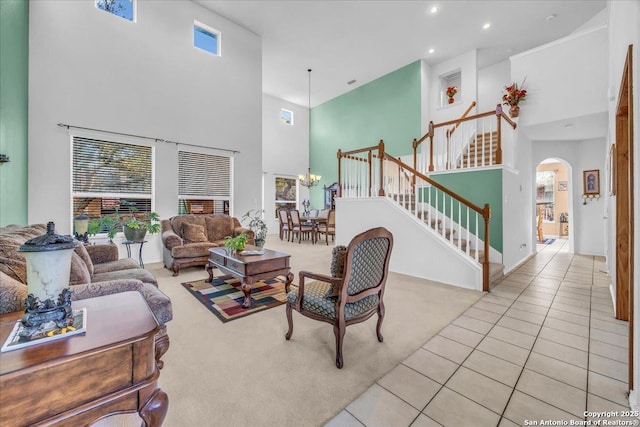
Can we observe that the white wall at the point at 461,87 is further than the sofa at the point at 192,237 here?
Yes

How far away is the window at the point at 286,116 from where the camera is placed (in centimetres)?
1059

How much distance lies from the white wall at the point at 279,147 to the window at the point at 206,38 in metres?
3.75

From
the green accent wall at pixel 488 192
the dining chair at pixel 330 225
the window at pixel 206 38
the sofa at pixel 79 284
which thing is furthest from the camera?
the dining chair at pixel 330 225

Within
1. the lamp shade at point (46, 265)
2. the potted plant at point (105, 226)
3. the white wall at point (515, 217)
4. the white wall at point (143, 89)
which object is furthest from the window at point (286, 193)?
the lamp shade at point (46, 265)

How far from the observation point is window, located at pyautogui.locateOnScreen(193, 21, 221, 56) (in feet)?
19.2

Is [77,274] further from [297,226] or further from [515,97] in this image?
[515,97]

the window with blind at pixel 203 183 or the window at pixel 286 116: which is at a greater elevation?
the window at pixel 286 116

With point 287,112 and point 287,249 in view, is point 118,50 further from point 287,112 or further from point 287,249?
point 287,112

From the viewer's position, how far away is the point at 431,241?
4.09 m

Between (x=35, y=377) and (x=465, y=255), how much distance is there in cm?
418

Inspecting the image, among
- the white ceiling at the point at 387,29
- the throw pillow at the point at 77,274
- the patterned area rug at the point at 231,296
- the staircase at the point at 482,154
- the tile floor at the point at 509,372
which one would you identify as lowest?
the tile floor at the point at 509,372

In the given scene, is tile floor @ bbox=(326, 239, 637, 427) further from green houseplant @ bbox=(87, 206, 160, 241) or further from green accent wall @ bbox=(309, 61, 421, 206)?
green accent wall @ bbox=(309, 61, 421, 206)

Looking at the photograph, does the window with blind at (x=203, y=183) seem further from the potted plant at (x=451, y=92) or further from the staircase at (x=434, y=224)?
the potted plant at (x=451, y=92)

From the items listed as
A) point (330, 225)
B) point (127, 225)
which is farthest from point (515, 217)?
point (127, 225)
